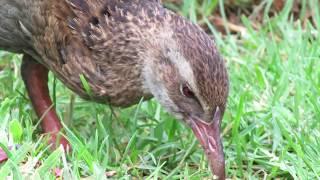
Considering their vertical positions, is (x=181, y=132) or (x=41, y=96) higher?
(x=41, y=96)

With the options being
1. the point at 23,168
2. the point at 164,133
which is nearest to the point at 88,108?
the point at 164,133

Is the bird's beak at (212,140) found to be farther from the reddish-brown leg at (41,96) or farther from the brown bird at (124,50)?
the reddish-brown leg at (41,96)

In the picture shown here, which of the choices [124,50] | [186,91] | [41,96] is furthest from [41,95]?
[186,91]

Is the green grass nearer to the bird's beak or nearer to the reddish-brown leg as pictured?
the reddish-brown leg

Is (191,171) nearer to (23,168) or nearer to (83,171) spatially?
(83,171)

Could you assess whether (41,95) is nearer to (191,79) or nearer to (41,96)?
(41,96)

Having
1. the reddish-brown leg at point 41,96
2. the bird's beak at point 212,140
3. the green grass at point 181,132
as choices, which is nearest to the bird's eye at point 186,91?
the bird's beak at point 212,140
